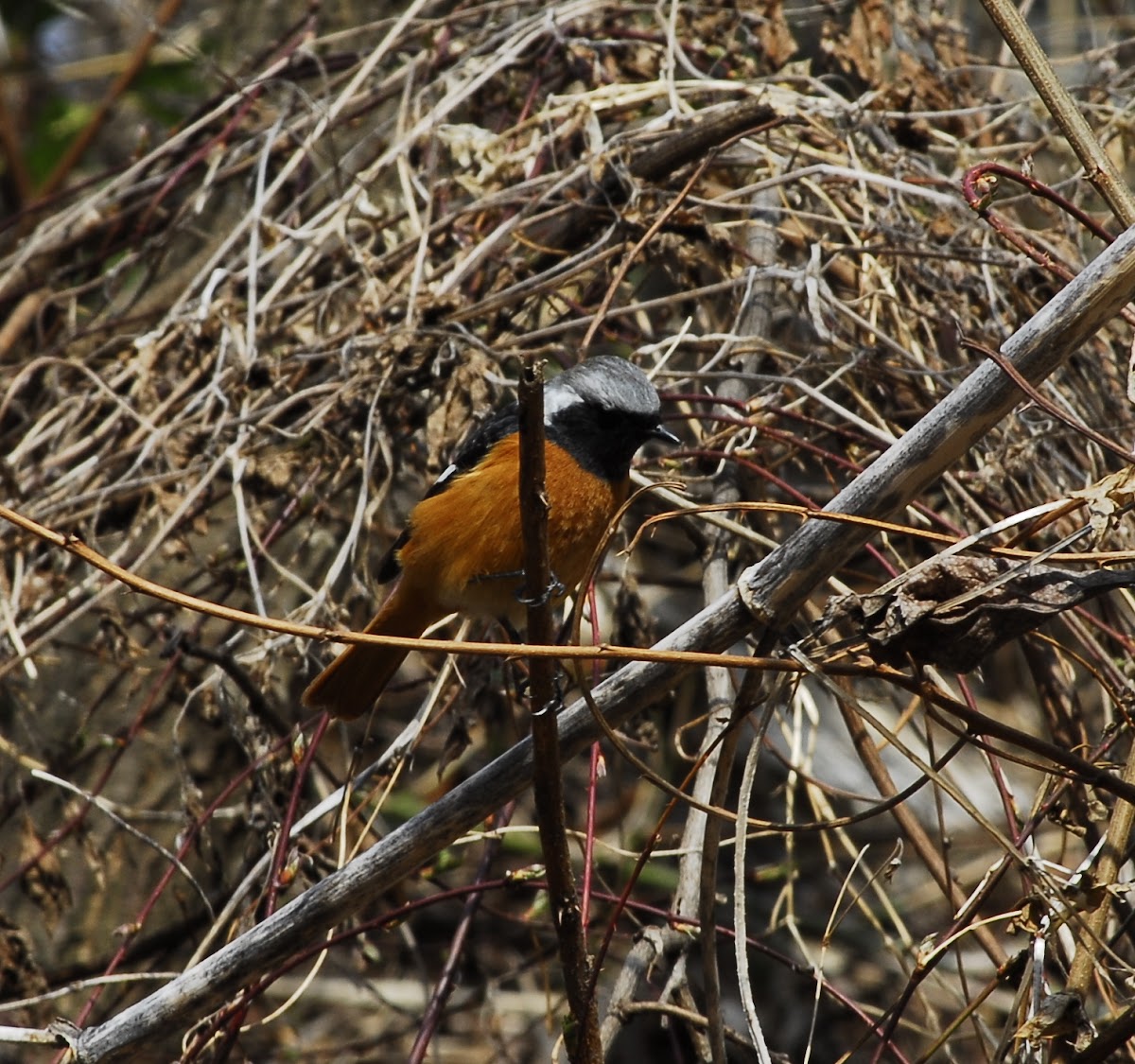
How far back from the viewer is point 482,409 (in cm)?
343

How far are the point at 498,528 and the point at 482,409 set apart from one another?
1.07 feet

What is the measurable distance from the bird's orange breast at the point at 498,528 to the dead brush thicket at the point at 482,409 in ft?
0.54

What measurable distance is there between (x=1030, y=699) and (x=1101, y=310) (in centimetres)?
467

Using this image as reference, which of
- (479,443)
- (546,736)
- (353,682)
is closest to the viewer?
(546,736)

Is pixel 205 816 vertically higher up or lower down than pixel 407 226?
lower down

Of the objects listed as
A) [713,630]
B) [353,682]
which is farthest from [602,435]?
[713,630]

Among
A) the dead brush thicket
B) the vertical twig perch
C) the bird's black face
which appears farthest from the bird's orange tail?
the vertical twig perch

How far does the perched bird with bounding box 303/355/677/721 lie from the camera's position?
10.6ft

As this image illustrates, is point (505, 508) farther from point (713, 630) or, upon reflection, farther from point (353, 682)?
point (713, 630)

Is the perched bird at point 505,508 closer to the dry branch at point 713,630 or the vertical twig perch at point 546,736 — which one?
the dry branch at point 713,630

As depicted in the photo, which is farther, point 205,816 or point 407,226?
point 407,226

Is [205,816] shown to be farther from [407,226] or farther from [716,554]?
[407,226]

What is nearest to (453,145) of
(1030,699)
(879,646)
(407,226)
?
(407,226)

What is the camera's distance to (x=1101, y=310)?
1922 mm
